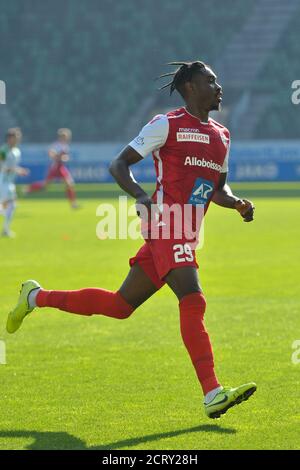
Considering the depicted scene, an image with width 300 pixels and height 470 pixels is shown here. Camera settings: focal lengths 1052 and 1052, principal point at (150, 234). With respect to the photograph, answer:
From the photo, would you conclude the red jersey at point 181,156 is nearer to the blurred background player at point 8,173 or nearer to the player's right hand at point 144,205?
the player's right hand at point 144,205

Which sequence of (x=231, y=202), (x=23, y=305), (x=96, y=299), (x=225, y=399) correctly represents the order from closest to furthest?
(x=225, y=399) < (x=231, y=202) < (x=96, y=299) < (x=23, y=305)

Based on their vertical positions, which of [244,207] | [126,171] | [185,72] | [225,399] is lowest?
[225,399]

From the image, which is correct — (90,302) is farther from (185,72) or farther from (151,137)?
(185,72)

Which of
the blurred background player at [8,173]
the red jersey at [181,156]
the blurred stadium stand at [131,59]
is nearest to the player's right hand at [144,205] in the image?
the red jersey at [181,156]

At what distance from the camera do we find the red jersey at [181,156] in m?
6.67

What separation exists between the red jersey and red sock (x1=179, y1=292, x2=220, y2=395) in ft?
2.22

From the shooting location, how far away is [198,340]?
6.32 metres

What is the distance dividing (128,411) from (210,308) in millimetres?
4933

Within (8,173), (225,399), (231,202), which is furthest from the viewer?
(8,173)

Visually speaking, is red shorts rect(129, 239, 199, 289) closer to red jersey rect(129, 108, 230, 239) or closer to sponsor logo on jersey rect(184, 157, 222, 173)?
red jersey rect(129, 108, 230, 239)

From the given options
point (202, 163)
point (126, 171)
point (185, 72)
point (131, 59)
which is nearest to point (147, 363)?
point (202, 163)

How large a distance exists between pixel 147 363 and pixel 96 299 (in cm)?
132

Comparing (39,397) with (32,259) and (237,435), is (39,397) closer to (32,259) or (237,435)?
(237,435)

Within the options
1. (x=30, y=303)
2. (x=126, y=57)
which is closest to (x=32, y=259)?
(x=30, y=303)
